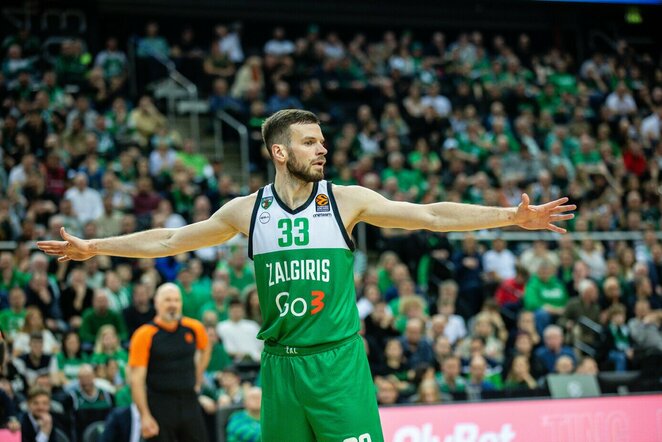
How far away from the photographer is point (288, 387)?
17.5 feet

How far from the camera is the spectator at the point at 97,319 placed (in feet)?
41.9

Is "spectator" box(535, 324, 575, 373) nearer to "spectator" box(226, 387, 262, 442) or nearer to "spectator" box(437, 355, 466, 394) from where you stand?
"spectator" box(437, 355, 466, 394)

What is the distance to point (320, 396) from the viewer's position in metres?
5.23

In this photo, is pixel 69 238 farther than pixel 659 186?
No

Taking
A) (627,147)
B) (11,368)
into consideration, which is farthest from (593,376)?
(627,147)

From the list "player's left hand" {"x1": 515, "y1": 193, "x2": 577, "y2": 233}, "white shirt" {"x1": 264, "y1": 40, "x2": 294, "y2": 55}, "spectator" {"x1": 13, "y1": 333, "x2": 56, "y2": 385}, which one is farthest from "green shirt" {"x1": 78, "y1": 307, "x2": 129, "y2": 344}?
"white shirt" {"x1": 264, "y1": 40, "x2": 294, "y2": 55}

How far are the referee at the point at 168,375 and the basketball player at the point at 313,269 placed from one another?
404 centimetres

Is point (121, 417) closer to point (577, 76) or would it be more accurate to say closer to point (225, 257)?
point (225, 257)

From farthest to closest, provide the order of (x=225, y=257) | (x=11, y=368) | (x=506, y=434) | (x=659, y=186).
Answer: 1. (x=659, y=186)
2. (x=225, y=257)
3. (x=11, y=368)
4. (x=506, y=434)

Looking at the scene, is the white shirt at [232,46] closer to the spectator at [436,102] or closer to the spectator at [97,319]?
the spectator at [436,102]

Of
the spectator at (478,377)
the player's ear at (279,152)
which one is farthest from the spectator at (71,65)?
the player's ear at (279,152)

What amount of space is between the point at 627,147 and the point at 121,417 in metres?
13.7

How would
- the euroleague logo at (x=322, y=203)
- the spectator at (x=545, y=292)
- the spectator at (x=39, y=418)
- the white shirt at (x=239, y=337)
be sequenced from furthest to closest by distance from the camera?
the spectator at (x=545, y=292) < the white shirt at (x=239, y=337) < the spectator at (x=39, y=418) < the euroleague logo at (x=322, y=203)

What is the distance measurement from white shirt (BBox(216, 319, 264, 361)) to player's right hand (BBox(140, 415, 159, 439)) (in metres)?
3.49
